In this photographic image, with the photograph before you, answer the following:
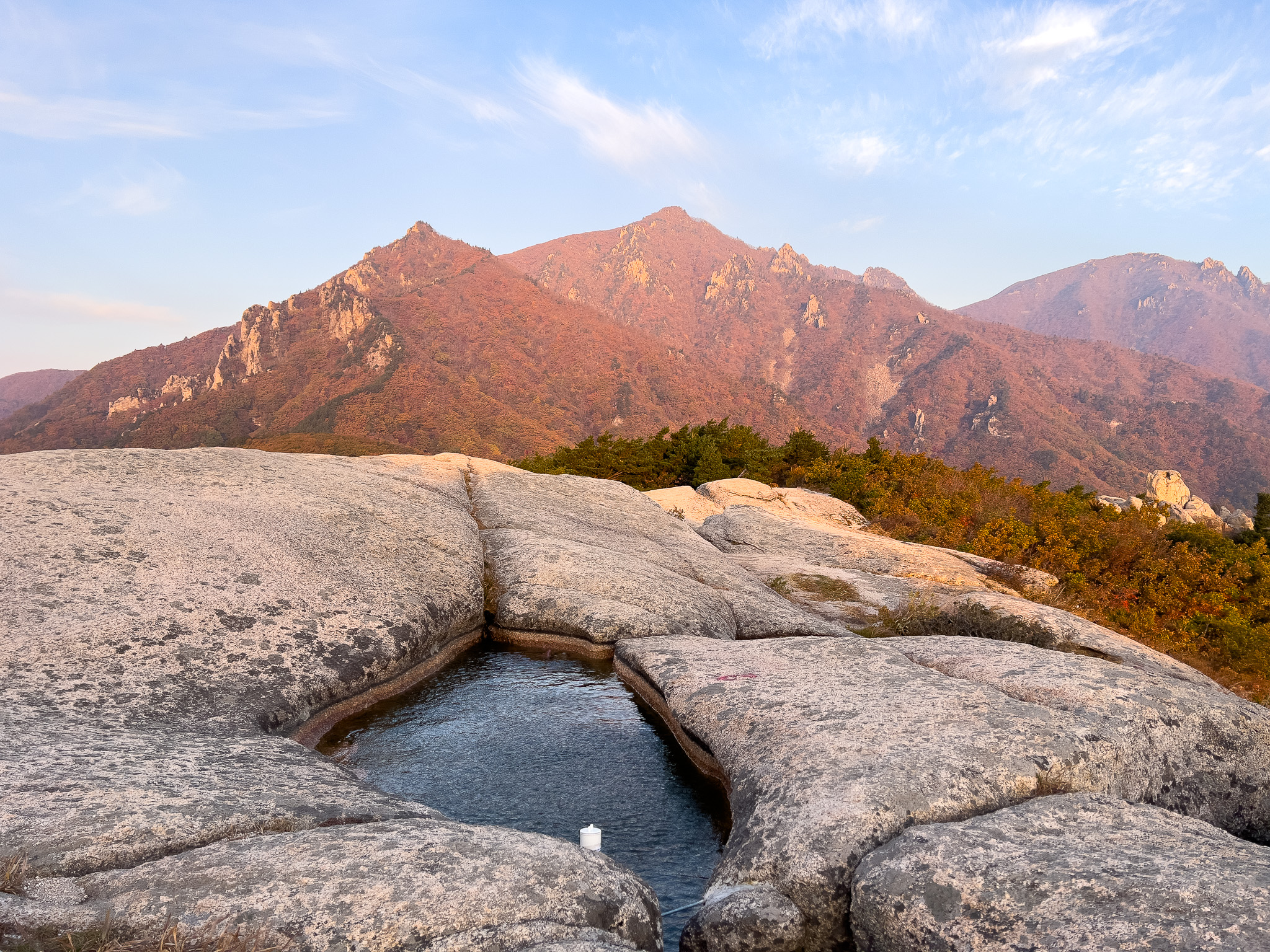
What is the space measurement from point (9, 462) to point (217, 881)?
10520 millimetres

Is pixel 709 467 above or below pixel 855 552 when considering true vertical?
above

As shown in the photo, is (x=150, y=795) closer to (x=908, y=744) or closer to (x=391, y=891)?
(x=391, y=891)

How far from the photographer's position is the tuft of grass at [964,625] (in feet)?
42.1

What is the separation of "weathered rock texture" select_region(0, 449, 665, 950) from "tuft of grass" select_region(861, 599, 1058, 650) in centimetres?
809

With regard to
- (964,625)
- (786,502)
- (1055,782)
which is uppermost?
(786,502)

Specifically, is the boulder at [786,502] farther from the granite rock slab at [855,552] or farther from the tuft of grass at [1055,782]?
the tuft of grass at [1055,782]

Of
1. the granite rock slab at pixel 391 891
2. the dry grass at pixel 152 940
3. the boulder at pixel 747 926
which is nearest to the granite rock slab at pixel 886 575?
the boulder at pixel 747 926

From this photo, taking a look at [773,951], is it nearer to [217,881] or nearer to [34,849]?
[217,881]

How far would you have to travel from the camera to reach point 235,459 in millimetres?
14461

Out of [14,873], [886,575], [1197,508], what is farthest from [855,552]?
[1197,508]

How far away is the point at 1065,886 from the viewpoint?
4.53 meters

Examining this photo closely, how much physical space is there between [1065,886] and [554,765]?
514cm

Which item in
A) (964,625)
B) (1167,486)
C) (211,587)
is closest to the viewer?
(211,587)

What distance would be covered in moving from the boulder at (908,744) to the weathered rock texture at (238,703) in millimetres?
1414
